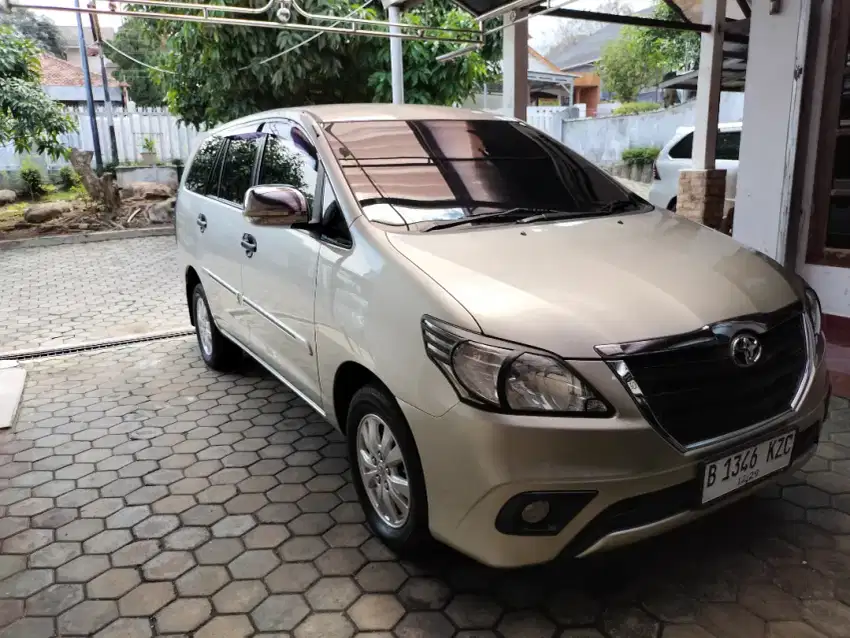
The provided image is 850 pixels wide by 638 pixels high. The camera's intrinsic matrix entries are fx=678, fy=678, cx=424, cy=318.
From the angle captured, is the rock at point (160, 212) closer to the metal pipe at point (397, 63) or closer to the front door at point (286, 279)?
the metal pipe at point (397, 63)

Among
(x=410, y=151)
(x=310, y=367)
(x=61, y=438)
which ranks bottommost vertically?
(x=61, y=438)

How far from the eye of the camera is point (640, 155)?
1725 cm

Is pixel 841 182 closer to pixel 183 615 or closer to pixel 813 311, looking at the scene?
pixel 813 311

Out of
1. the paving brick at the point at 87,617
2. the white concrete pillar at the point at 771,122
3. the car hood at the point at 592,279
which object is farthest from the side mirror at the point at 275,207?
the white concrete pillar at the point at 771,122

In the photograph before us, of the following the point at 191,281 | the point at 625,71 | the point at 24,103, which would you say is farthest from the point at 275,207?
the point at 625,71

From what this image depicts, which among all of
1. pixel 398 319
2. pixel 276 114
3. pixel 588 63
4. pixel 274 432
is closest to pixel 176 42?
pixel 276 114

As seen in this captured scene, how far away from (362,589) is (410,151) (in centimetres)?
184

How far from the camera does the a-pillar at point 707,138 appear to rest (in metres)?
6.96

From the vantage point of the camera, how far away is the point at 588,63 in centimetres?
3841

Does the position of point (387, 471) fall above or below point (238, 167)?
below

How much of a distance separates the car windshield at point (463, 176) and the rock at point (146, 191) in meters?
11.9

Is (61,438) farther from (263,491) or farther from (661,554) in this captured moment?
(661,554)

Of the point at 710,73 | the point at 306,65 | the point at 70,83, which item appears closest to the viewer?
the point at 710,73

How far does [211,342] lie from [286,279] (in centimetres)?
188
